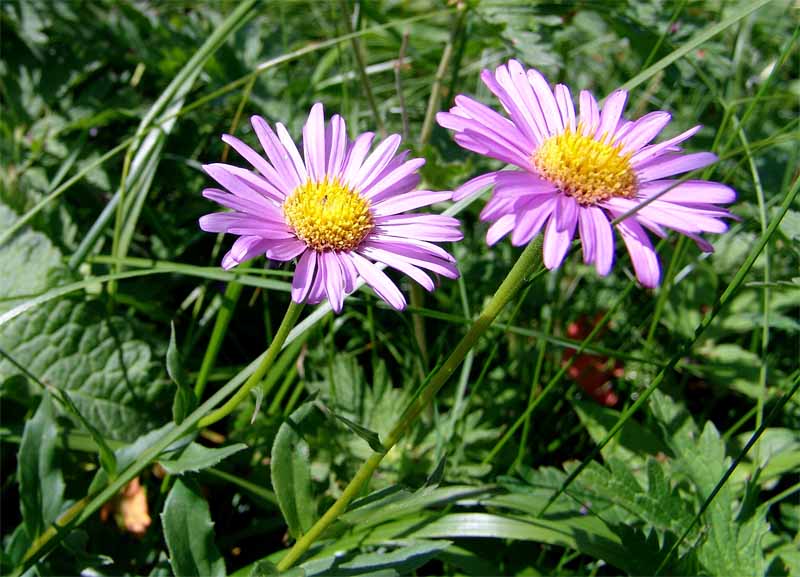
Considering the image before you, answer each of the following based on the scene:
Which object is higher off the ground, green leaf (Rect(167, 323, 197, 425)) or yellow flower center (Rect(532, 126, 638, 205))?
yellow flower center (Rect(532, 126, 638, 205))

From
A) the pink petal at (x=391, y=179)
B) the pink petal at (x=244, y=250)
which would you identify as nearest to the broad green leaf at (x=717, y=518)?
the pink petal at (x=391, y=179)

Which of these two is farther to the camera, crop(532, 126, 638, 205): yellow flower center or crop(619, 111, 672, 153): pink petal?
crop(619, 111, 672, 153): pink petal

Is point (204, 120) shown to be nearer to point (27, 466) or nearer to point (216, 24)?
point (216, 24)

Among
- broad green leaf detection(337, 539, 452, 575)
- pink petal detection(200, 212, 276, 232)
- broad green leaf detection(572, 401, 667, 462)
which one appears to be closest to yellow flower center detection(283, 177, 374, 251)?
pink petal detection(200, 212, 276, 232)

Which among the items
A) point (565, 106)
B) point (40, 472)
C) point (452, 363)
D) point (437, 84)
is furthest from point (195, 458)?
point (437, 84)

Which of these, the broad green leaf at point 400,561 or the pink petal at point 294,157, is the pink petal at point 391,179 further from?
the broad green leaf at point 400,561

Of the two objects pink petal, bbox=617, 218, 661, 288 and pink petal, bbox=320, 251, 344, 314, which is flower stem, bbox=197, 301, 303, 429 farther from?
pink petal, bbox=617, 218, 661, 288

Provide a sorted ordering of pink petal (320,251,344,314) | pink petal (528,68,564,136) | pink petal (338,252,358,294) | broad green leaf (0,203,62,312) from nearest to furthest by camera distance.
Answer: pink petal (320,251,344,314), pink petal (338,252,358,294), pink petal (528,68,564,136), broad green leaf (0,203,62,312)

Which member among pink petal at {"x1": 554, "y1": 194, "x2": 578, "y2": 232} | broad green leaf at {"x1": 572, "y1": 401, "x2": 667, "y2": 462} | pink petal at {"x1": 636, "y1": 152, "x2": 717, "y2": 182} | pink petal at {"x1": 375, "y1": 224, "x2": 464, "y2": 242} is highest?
pink petal at {"x1": 636, "y1": 152, "x2": 717, "y2": 182}
